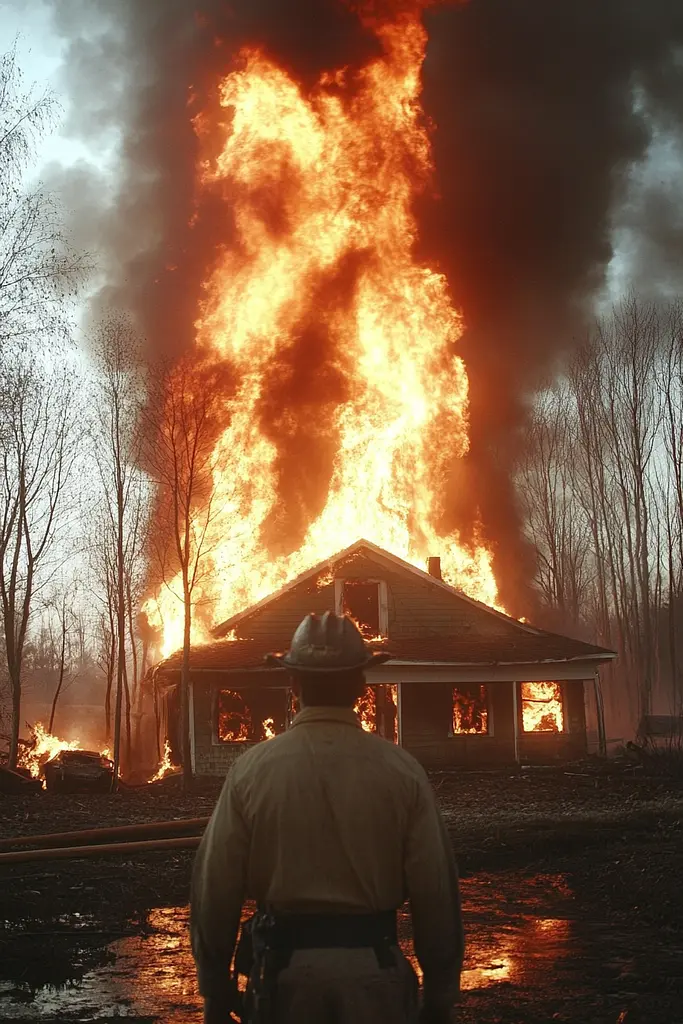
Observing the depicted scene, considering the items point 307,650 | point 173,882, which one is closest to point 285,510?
point 173,882

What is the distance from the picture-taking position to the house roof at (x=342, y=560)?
26672 millimetres

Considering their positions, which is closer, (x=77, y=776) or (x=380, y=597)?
(x=77, y=776)

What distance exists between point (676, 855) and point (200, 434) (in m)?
17.2

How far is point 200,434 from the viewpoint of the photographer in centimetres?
2583

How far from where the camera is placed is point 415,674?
25234mm

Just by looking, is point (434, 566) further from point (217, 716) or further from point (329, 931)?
point (329, 931)

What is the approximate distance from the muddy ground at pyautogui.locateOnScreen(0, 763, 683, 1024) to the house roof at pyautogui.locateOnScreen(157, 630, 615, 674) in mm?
7995

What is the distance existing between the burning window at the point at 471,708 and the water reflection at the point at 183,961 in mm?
15655

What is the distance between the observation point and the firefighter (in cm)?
287

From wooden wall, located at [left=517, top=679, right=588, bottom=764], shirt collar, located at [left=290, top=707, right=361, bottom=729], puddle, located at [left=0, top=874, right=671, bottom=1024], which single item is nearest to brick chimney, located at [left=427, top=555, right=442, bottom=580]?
wooden wall, located at [left=517, top=679, right=588, bottom=764]

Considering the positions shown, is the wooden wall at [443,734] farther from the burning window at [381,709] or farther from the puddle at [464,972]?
the puddle at [464,972]

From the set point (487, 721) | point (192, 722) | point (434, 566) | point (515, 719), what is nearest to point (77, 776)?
point (192, 722)

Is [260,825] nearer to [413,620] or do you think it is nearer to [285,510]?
[413,620]

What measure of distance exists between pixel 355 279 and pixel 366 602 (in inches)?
434
